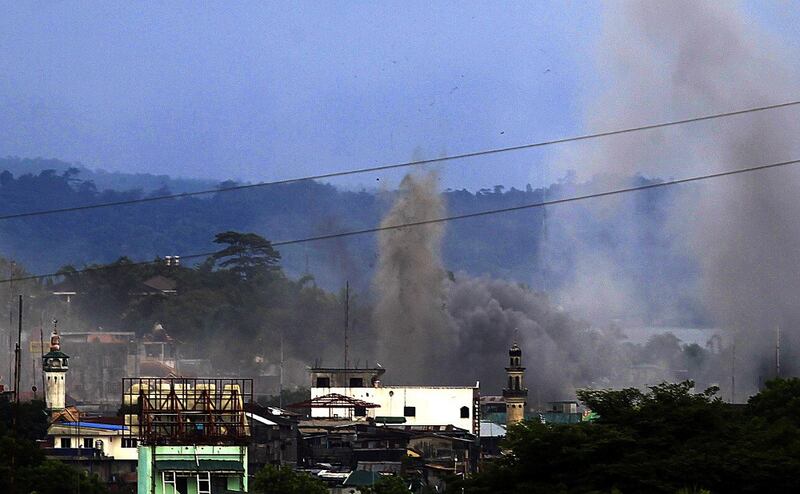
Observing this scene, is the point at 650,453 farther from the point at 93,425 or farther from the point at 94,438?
the point at 93,425

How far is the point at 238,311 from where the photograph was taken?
473 ft

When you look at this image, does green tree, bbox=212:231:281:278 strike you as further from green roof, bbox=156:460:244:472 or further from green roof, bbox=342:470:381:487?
green roof, bbox=156:460:244:472

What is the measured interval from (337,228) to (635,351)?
180 feet

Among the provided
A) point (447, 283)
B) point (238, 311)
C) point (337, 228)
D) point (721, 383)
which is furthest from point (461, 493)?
point (337, 228)

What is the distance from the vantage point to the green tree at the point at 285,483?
4641 centimetres

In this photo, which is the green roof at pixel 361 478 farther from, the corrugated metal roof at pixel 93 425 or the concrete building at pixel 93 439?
the corrugated metal roof at pixel 93 425

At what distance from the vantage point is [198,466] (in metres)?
43.5

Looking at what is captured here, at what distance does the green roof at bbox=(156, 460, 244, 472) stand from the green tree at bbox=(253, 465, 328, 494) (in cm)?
138

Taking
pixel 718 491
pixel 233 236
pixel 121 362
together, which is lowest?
pixel 718 491

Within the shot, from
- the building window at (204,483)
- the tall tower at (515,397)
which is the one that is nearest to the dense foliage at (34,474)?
the building window at (204,483)

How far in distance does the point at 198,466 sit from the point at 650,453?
34.4ft

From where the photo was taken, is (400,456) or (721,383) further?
(721,383)

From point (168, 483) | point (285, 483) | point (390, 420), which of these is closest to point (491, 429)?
point (390, 420)

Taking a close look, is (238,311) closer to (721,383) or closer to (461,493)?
(721,383)
